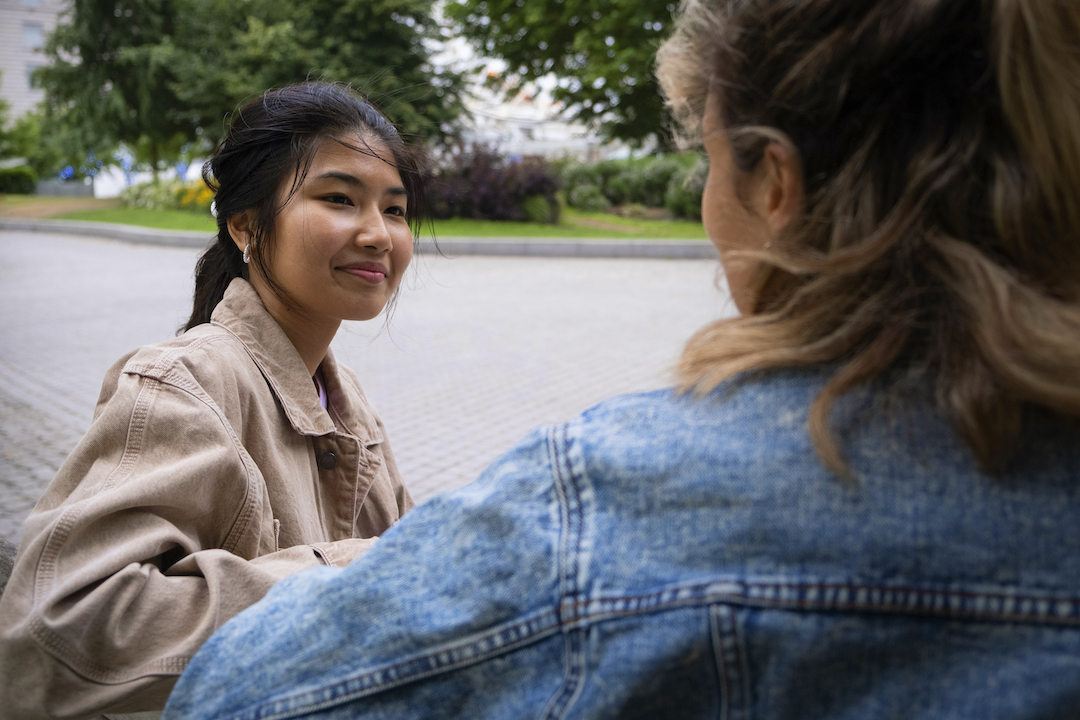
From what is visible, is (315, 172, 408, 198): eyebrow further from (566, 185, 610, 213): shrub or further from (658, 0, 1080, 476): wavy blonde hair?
(566, 185, 610, 213): shrub

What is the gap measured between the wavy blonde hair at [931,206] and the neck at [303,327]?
3.99 ft

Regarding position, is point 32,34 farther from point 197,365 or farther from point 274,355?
point 197,365

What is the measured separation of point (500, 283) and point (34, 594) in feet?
39.7

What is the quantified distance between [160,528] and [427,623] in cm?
58

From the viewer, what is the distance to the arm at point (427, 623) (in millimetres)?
798

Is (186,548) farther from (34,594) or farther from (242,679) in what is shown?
(242,679)

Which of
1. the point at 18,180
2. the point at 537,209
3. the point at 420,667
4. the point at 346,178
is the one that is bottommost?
the point at 18,180

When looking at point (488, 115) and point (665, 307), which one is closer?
point (665, 307)

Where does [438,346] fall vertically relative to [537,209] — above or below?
below

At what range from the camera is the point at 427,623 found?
2.68 feet

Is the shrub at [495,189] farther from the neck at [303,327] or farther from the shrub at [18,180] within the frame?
the shrub at [18,180]

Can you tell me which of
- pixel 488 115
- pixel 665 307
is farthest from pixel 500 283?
pixel 488 115

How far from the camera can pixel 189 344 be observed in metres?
1.54

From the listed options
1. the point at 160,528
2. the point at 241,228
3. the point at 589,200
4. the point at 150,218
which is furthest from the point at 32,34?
the point at 160,528
